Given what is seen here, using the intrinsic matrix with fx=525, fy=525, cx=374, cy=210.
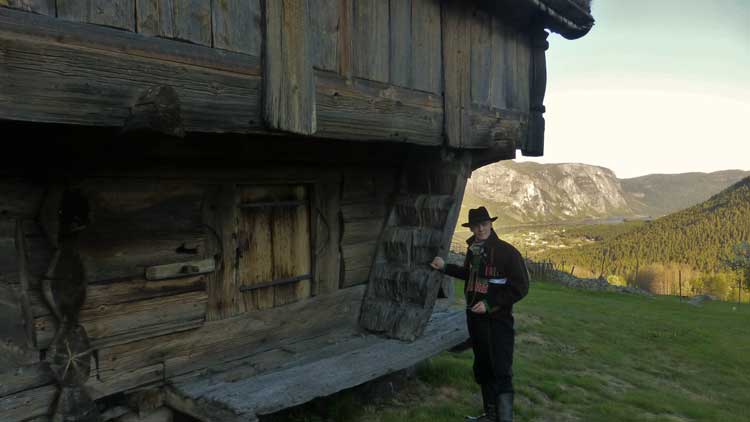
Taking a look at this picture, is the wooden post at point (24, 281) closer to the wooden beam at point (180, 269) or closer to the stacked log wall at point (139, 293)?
the stacked log wall at point (139, 293)

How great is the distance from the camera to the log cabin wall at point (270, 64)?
2.29 metres

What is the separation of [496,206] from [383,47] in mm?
194279

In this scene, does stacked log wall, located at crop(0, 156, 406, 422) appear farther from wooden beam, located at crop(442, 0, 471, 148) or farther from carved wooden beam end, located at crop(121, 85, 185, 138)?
wooden beam, located at crop(442, 0, 471, 148)

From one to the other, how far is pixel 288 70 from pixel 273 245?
1.88m

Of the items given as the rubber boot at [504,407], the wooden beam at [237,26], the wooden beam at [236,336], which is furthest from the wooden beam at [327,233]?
the wooden beam at [237,26]

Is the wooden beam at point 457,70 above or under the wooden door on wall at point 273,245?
above

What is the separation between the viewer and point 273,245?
4.67 m

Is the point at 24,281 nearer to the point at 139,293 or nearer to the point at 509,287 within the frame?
the point at 139,293

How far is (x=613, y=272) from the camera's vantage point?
203ft

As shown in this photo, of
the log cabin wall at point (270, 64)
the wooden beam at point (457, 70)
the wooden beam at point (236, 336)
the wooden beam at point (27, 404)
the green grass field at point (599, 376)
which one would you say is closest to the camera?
the log cabin wall at point (270, 64)

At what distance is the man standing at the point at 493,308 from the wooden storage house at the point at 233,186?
1.50ft

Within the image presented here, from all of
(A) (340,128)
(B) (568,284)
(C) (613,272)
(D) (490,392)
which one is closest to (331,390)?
(D) (490,392)

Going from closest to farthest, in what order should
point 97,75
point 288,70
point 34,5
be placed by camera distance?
1. point 34,5
2. point 97,75
3. point 288,70

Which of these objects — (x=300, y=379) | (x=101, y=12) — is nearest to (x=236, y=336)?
(x=300, y=379)
